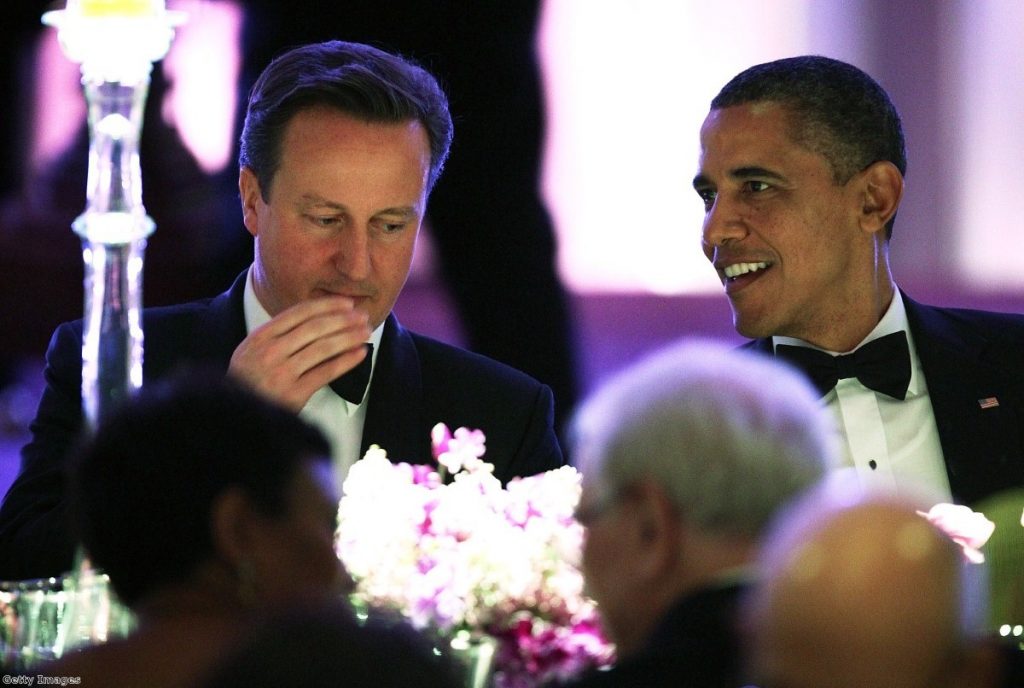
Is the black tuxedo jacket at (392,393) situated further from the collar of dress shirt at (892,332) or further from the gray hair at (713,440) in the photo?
the gray hair at (713,440)

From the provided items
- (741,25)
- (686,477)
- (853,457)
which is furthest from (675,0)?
(686,477)

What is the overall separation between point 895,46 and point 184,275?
2.14 m

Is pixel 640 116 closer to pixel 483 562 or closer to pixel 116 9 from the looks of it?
pixel 116 9

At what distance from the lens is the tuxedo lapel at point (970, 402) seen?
2.97 metres

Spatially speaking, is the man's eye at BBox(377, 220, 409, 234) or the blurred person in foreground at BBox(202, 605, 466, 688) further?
the man's eye at BBox(377, 220, 409, 234)

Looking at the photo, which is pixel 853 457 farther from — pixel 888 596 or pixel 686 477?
pixel 888 596

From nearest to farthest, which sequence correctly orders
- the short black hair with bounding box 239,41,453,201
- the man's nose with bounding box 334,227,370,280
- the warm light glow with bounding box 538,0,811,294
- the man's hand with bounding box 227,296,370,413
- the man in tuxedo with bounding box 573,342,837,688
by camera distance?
1. the man in tuxedo with bounding box 573,342,837,688
2. the man's hand with bounding box 227,296,370,413
3. the man's nose with bounding box 334,227,370,280
4. the short black hair with bounding box 239,41,453,201
5. the warm light glow with bounding box 538,0,811,294

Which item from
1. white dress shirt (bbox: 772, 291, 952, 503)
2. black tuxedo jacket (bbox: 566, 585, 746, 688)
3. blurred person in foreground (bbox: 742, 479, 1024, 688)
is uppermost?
blurred person in foreground (bbox: 742, 479, 1024, 688)

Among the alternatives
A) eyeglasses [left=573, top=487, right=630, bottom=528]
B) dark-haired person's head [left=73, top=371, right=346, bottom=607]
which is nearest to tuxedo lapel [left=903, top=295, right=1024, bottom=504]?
eyeglasses [left=573, top=487, right=630, bottom=528]

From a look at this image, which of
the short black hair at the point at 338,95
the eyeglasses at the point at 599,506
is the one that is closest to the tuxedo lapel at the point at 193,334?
the short black hair at the point at 338,95

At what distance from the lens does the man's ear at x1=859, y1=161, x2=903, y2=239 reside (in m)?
3.06

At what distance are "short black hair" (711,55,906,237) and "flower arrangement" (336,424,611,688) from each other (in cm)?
123

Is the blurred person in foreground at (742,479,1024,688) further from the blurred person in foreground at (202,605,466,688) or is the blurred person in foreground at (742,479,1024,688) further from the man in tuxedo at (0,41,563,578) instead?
the man in tuxedo at (0,41,563,578)

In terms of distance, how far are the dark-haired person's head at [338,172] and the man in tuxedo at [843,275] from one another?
1.85 feet
